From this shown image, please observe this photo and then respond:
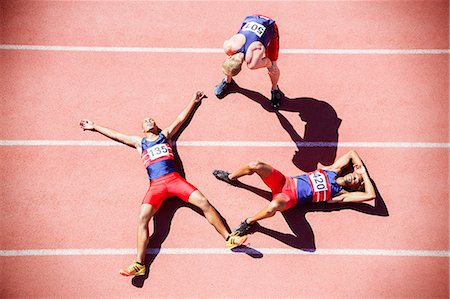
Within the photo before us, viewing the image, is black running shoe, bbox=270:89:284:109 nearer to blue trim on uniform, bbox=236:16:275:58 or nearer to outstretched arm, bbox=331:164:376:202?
blue trim on uniform, bbox=236:16:275:58

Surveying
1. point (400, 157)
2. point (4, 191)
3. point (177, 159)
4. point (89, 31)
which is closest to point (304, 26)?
point (400, 157)

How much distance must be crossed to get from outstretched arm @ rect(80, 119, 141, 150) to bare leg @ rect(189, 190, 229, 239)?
1.20 m

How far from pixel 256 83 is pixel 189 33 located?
1484mm

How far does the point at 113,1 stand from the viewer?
702cm

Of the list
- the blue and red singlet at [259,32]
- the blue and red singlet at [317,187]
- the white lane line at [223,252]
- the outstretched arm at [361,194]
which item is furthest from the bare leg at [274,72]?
the white lane line at [223,252]

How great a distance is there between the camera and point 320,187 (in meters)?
5.99

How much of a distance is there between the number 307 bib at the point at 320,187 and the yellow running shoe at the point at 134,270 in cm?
283

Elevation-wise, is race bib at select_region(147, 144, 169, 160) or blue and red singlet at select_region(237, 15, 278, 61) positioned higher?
blue and red singlet at select_region(237, 15, 278, 61)

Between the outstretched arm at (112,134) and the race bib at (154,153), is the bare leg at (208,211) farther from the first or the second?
the outstretched arm at (112,134)

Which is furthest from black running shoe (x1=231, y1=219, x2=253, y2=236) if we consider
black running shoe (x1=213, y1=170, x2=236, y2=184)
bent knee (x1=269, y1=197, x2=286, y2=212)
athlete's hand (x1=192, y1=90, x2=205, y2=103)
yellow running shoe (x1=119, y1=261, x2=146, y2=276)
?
athlete's hand (x1=192, y1=90, x2=205, y2=103)

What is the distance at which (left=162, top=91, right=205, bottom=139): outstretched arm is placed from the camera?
6262 millimetres

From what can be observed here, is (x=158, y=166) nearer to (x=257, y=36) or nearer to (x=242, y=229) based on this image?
(x=242, y=229)

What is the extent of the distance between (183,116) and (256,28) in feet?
5.90

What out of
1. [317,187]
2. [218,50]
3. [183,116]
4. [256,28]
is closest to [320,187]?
[317,187]
